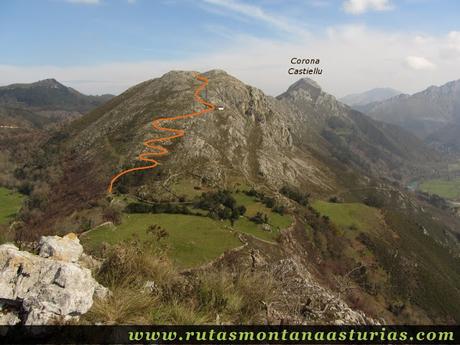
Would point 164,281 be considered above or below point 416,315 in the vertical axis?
above

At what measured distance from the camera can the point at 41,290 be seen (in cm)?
695

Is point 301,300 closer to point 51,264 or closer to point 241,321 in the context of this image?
point 241,321

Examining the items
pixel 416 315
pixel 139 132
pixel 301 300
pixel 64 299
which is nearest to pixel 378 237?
pixel 416 315

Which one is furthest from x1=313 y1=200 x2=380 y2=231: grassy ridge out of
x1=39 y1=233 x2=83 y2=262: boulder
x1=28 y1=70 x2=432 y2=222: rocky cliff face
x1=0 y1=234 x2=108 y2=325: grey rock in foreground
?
x1=0 y1=234 x2=108 y2=325: grey rock in foreground

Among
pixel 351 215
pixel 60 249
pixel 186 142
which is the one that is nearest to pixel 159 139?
pixel 186 142

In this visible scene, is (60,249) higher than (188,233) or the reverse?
higher

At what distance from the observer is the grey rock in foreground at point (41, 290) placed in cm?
660

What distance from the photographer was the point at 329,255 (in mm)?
74375

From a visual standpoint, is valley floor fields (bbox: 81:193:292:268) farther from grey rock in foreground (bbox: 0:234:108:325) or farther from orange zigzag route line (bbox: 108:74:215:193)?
orange zigzag route line (bbox: 108:74:215:193)

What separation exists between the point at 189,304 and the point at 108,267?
2525mm

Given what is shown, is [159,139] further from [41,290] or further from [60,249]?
[41,290]

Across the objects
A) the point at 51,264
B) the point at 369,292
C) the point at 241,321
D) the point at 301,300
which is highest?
the point at 51,264

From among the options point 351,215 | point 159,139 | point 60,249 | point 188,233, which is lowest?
point 351,215

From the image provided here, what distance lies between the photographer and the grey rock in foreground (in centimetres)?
660
